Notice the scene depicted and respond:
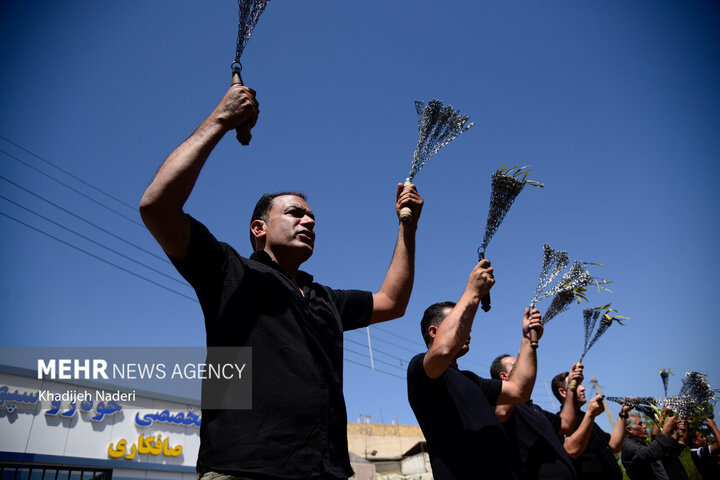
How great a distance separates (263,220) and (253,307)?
0.92m

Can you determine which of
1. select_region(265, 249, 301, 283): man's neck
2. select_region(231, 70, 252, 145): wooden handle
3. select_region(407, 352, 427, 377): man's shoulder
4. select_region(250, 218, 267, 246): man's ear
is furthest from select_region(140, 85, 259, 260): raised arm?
select_region(407, 352, 427, 377): man's shoulder

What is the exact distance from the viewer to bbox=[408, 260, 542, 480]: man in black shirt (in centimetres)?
319

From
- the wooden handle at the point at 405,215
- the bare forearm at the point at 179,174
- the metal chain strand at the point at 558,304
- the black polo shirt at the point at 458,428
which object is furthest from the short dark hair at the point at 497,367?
the bare forearm at the point at 179,174

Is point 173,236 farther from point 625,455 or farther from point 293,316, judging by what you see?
point 625,455

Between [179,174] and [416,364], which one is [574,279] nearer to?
[416,364]

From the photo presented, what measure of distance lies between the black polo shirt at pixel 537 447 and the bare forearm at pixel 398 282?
239cm

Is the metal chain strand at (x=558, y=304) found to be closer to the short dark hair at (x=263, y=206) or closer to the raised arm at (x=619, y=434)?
the raised arm at (x=619, y=434)

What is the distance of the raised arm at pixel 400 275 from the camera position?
299cm

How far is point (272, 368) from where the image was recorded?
77.7 inches

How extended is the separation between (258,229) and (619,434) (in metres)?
7.36

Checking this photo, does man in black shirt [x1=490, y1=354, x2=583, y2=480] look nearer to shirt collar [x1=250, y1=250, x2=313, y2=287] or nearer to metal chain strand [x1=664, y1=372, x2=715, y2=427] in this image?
shirt collar [x1=250, y1=250, x2=313, y2=287]

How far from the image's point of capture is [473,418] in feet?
11.5

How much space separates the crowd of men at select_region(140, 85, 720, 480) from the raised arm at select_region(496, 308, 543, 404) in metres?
0.01

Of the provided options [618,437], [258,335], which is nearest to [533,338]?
[258,335]
